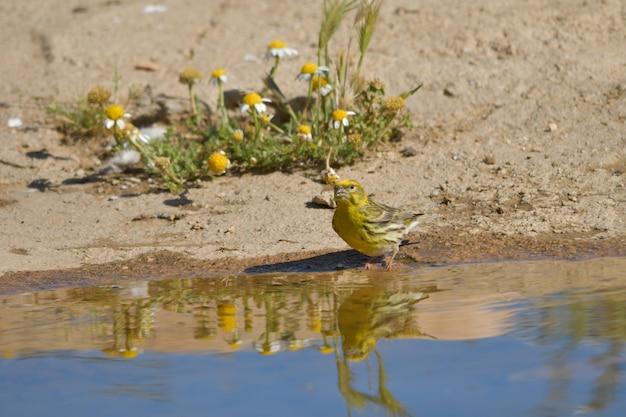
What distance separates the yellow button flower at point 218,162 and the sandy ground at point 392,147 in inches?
13.0

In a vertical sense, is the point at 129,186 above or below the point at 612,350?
above

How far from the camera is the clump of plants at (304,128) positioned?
29.1 feet

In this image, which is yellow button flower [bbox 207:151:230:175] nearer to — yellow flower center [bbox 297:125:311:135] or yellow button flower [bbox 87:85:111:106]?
yellow flower center [bbox 297:125:311:135]

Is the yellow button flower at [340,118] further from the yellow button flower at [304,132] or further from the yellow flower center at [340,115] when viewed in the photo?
the yellow button flower at [304,132]

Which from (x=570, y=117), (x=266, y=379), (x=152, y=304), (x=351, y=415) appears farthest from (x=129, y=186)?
(x=351, y=415)

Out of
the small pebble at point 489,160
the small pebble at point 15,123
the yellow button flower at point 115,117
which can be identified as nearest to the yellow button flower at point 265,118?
the yellow button flower at point 115,117

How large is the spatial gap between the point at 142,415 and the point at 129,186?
462cm

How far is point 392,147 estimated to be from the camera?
31.4 feet

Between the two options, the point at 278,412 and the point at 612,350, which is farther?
the point at 612,350

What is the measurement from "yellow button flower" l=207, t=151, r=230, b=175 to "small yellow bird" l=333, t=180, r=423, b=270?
1.33 m

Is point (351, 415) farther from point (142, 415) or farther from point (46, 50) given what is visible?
point (46, 50)

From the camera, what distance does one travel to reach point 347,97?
9.16 metres

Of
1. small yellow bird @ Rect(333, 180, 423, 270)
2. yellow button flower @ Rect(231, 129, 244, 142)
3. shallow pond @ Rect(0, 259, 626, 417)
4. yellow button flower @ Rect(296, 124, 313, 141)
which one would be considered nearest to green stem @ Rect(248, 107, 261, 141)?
yellow button flower @ Rect(231, 129, 244, 142)

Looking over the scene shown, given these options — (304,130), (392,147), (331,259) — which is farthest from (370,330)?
(392,147)
